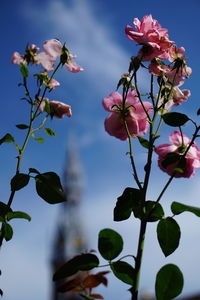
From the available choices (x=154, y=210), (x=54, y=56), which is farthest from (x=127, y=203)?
(x=54, y=56)

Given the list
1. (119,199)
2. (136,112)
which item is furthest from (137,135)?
(119,199)

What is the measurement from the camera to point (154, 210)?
619 millimetres

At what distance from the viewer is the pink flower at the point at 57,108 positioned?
84cm

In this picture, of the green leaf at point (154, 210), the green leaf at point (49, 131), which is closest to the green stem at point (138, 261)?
the green leaf at point (154, 210)

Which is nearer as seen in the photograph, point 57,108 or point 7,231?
point 7,231

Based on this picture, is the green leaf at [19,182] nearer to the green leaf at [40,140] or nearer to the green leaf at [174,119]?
the green leaf at [40,140]

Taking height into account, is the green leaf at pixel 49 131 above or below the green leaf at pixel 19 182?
above

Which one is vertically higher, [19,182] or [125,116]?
[125,116]

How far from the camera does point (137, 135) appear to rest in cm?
75

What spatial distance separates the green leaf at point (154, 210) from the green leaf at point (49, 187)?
0.17m

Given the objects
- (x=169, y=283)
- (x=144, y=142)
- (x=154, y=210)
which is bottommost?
(x=169, y=283)

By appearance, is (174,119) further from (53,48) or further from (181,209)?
(53,48)

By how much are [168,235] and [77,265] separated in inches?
6.4

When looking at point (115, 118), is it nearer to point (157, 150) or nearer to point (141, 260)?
point (157, 150)
